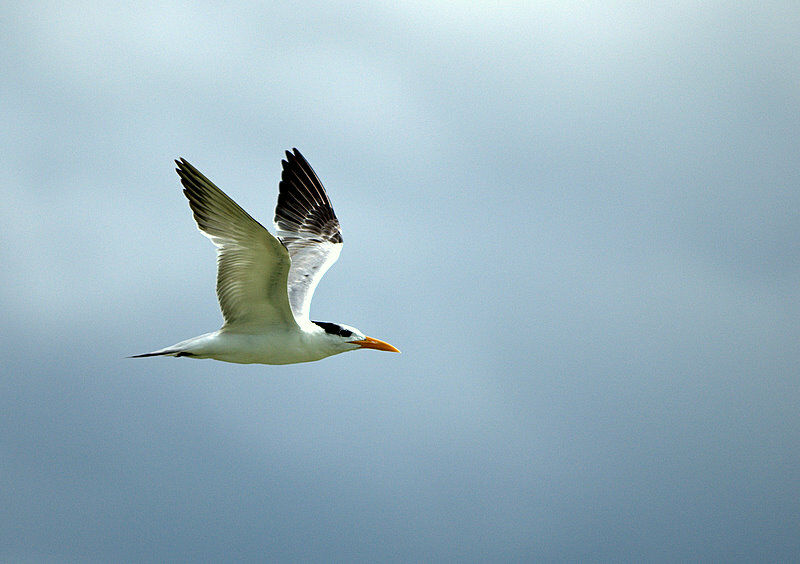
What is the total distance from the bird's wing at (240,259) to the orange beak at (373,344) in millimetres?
1298

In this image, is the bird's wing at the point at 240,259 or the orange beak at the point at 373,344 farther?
the orange beak at the point at 373,344

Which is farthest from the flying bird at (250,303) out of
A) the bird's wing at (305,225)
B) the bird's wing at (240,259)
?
the bird's wing at (305,225)

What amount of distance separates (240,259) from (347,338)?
219cm

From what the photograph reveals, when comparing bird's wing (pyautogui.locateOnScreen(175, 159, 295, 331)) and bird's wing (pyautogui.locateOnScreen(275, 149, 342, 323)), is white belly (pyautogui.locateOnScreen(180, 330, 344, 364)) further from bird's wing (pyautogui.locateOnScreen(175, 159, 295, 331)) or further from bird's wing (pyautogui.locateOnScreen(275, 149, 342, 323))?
bird's wing (pyautogui.locateOnScreen(275, 149, 342, 323))

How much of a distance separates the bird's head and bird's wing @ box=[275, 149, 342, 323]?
176 cm

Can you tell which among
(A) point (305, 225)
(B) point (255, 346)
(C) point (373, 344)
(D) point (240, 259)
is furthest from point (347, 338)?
(A) point (305, 225)

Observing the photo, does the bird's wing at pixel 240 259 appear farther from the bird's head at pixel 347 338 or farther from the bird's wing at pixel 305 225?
the bird's wing at pixel 305 225

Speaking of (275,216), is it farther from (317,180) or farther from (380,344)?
(380,344)

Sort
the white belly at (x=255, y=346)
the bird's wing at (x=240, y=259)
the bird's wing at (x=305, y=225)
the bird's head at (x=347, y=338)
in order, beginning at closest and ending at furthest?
1. the bird's wing at (x=240, y=259)
2. the white belly at (x=255, y=346)
3. the bird's head at (x=347, y=338)
4. the bird's wing at (x=305, y=225)

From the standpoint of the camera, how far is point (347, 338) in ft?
49.2

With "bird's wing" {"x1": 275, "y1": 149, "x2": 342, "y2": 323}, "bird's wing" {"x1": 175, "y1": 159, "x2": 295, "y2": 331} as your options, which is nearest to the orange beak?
"bird's wing" {"x1": 175, "y1": 159, "x2": 295, "y2": 331}

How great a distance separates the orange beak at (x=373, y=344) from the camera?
15.1 meters

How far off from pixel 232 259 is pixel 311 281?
3.36m

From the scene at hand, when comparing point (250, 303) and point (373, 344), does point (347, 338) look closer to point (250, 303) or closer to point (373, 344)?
point (373, 344)
